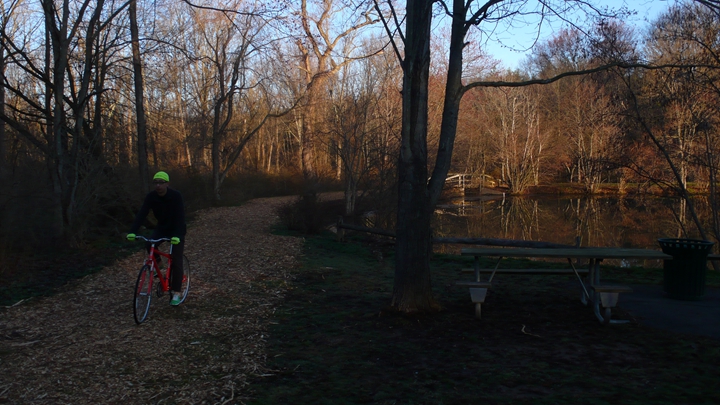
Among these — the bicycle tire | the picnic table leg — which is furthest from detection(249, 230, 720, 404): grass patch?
the bicycle tire

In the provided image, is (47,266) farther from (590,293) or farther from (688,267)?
(688,267)

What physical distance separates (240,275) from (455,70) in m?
5.26

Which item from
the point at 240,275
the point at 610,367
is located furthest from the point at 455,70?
the point at 240,275

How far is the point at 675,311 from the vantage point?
7.14m

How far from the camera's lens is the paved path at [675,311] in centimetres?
640

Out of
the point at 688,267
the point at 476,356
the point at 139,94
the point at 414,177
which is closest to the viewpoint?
the point at 476,356

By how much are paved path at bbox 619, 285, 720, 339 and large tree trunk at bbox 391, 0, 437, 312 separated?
2607mm

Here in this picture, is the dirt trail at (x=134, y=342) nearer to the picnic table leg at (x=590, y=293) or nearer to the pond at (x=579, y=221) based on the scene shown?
the picnic table leg at (x=590, y=293)

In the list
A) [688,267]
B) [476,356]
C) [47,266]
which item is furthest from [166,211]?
[688,267]

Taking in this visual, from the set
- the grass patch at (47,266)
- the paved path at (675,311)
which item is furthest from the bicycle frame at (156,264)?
the paved path at (675,311)

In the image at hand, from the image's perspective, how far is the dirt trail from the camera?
15.7ft

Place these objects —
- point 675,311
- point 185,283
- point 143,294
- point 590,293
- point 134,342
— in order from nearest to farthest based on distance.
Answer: point 134,342, point 143,294, point 675,311, point 590,293, point 185,283

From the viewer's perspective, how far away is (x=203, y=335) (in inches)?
253

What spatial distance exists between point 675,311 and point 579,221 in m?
19.6
